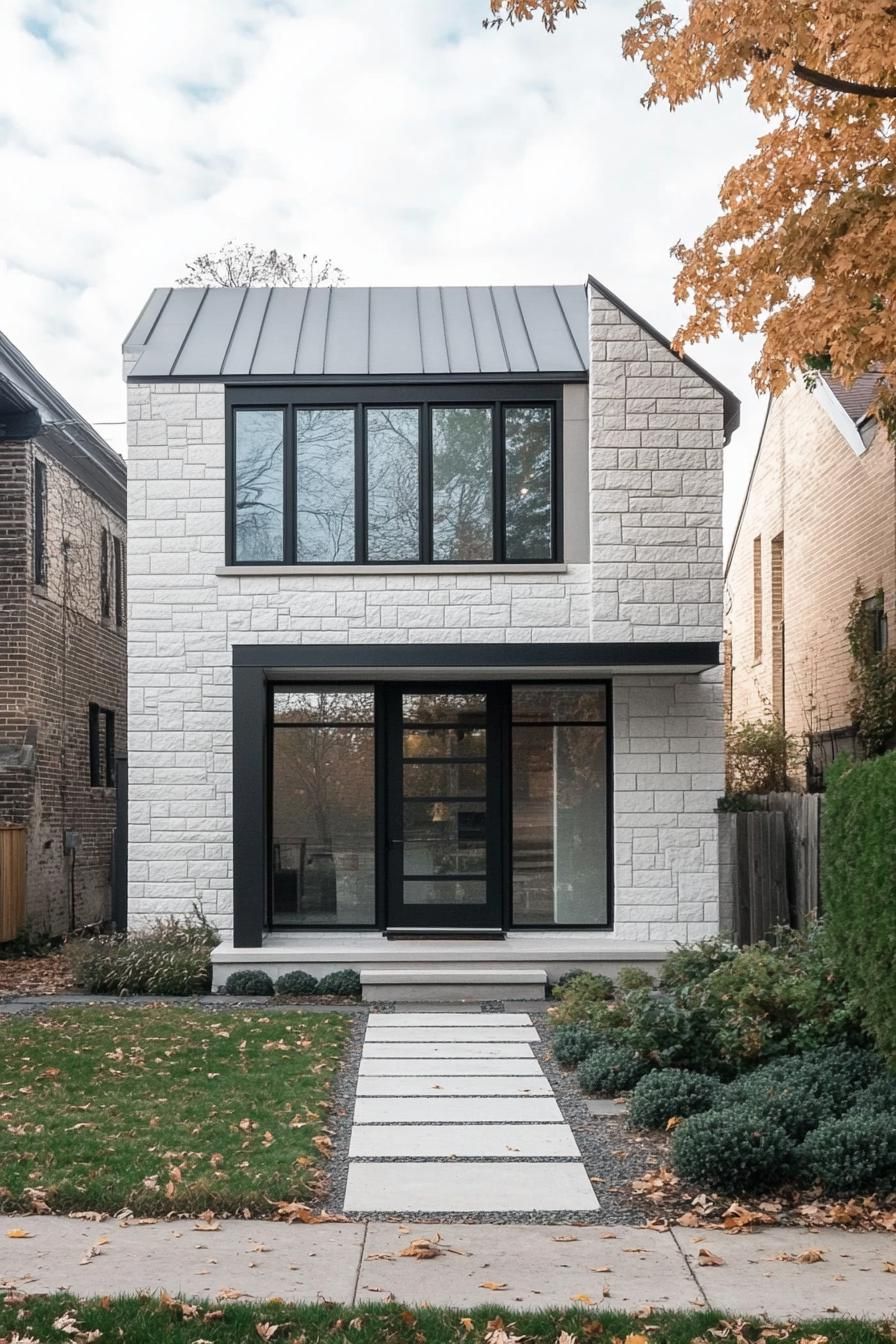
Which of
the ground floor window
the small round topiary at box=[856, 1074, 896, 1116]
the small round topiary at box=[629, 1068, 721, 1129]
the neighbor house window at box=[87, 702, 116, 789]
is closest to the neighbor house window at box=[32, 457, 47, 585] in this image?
the neighbor house window at box=[87, 702, 116, 789]

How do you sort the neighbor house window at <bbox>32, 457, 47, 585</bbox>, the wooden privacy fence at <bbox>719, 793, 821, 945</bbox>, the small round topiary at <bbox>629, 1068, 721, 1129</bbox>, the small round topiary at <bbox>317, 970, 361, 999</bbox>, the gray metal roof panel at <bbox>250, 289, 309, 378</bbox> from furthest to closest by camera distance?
the neighbor house window at <bbox>32, 457, 47, 585</bbox> → the gray metal roof panel at <bbox>250, 289, 309, 378</bbox> → the wooden privacy fence at <bbox>719, 793, 821, 945</bbox> → the small round topiary at <bbox>317, 970, 361, 999</bbox> → the small round topiary at <bbox>629, 1068, 721, 1129</bbox>

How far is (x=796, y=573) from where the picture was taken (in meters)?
19.6

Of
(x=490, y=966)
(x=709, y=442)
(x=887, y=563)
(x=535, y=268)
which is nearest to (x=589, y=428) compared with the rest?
(x=709, y=442)

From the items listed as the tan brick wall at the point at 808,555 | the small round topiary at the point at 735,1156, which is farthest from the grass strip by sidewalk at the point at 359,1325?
the tan brick wall at the point at 808,555

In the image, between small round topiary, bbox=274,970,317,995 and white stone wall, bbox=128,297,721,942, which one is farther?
white stone wall, bbox=128,297,721,942

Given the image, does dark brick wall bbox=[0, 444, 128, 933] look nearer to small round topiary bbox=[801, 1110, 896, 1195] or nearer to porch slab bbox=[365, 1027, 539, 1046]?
porch slab bbox=[365, 1027, 539, 1046]

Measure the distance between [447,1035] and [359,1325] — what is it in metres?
5.77

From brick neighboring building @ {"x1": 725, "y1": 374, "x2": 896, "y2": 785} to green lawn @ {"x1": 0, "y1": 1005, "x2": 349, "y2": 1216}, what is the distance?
8.33 m

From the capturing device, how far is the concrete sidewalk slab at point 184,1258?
498 centimetres

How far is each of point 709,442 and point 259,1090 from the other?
7.70 meters

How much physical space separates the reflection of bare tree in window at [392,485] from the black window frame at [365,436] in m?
0.06

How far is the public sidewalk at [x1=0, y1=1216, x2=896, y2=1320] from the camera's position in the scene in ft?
16.2

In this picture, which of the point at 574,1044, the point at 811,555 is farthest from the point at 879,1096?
the point at 811,555

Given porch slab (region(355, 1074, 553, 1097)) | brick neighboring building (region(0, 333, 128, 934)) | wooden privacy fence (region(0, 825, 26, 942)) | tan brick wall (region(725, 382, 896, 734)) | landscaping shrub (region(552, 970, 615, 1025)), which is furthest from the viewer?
brick neighboring building (region(0, 333, 128, 934))
